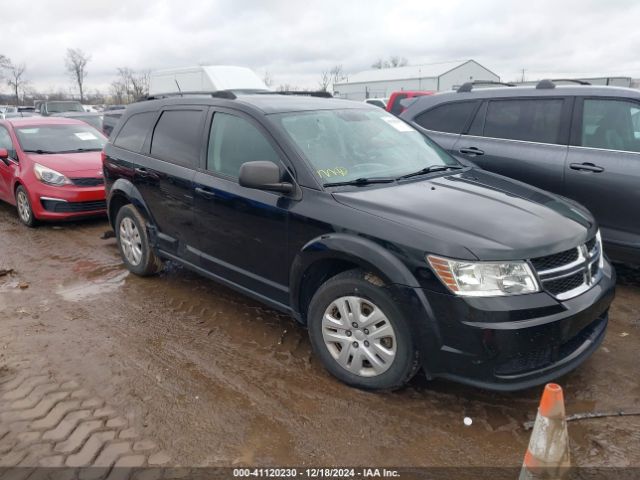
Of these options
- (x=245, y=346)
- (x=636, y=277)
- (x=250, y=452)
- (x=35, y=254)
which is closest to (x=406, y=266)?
(x=250, y=452)

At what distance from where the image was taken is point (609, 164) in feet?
14.4

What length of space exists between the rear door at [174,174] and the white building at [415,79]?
49.2m

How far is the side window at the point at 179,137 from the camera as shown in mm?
4109

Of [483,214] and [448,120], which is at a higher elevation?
[448,120]

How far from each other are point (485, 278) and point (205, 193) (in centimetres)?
223

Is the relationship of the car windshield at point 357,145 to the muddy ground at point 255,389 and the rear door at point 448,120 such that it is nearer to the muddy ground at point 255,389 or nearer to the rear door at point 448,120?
the muddy ground at point 255,389

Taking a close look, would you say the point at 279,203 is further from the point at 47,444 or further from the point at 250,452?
the point at 47,444

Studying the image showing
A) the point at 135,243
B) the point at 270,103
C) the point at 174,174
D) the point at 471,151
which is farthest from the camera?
the point at 471,151

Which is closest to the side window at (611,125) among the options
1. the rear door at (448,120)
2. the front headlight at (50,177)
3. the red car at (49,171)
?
the rear door at (448,120)

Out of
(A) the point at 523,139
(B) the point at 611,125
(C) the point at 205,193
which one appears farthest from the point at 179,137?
(B) the point at 611,125

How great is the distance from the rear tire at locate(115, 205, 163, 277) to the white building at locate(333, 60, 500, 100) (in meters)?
48.9

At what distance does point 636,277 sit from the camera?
4.84m

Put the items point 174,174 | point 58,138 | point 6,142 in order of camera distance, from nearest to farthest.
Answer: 1. point 174,174
2. point 6,142
3. point 58,138

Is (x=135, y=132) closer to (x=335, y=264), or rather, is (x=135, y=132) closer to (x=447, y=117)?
(x=335, y=264)
